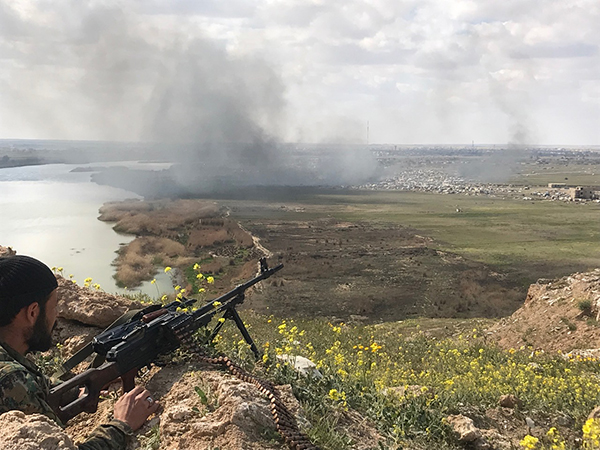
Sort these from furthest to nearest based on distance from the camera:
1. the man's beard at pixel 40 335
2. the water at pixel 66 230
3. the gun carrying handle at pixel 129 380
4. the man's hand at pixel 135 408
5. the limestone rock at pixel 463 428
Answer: the water at pixel 66 230, the limestone rock at pixel 463 428, the gun carrying handle at pixel 129 380, the man's hand at pixel 135 408, the man's beard at pixel 40 335

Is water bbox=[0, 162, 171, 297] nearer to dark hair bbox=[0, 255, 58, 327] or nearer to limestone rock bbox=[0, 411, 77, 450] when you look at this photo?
dark hair bbox=[0, 255, 58, 327]

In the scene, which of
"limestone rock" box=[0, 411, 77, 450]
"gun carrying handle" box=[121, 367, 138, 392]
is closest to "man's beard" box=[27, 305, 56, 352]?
"limestone rock" box=[0, 411, 77, 450]

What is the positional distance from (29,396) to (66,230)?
4686cm

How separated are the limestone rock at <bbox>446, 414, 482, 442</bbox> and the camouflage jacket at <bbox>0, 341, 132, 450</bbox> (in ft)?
10.1

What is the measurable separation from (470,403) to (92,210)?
60.1 meters

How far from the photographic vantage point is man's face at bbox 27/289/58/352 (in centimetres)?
319

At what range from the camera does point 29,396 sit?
2.87 m

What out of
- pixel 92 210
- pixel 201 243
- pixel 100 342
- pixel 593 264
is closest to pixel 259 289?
pixel 201 243

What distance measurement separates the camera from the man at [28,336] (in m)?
2.83

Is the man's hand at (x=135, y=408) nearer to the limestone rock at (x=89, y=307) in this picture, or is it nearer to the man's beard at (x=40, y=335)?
the man's beard at (x=40, y=335)

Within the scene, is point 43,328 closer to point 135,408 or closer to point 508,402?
point 135,408

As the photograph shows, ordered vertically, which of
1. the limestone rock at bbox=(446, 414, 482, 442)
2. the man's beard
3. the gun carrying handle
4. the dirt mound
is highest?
the man's beard

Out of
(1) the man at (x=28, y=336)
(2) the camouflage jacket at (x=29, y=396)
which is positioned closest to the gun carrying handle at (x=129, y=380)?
(1) the man at (x=28, y=336)

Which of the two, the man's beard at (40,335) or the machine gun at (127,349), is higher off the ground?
the man's beard at (40,335)
